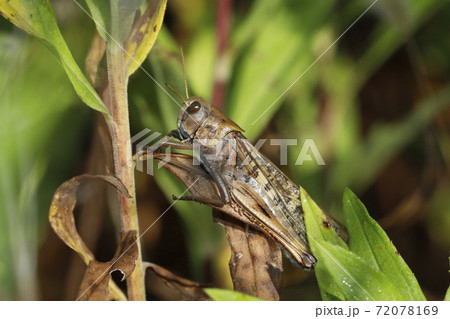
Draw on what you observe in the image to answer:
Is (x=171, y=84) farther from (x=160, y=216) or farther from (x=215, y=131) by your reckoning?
(x=160, y=216)

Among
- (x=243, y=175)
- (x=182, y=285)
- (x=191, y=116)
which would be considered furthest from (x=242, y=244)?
(x=191, y=116)

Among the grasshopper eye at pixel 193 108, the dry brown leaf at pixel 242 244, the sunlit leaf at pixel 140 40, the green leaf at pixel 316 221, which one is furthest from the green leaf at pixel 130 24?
the green leaf at pixel 316 221

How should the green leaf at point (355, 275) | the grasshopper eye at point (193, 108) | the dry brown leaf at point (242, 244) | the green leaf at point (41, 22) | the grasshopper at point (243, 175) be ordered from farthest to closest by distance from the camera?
the grasshopper eye at point (193, 108) → the grasshopper at point (243, 175) → the dry brown leaf at point (242, 244) → the green leaf at point (41, 22) → the green leaf at point (355, 275)

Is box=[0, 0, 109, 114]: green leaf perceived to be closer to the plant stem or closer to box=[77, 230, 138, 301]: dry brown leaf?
the plant stem

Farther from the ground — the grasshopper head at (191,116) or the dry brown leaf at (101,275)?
the grasshopper head at (191,116)

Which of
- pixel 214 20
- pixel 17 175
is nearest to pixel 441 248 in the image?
pixel 214 20

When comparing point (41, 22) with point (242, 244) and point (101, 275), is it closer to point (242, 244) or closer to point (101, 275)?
point (101, 275)

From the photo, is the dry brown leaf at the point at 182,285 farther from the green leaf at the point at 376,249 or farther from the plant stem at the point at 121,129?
the green leaf at the point at 376,249
